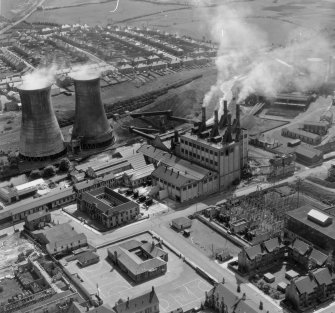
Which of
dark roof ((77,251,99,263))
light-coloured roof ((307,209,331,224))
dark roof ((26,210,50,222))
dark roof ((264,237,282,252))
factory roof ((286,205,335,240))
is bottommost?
dark roof ((77,251,99,263))

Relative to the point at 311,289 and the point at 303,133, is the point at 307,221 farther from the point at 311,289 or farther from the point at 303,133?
the point at 303,133

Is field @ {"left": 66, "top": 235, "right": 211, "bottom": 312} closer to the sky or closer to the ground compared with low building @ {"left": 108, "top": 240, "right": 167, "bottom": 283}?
closer to the ground

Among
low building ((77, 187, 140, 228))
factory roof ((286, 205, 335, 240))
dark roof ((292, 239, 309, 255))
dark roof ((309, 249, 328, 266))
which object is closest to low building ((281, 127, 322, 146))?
factory roof ((286, 205, 335, 240))

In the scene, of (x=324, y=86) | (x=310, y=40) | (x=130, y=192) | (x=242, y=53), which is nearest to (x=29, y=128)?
(x=130, y=192)

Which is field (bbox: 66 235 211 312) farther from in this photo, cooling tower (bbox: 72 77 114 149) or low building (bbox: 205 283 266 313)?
cooling tower (bbox: 72 77 114 149)

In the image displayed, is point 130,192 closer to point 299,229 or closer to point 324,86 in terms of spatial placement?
point 299,229

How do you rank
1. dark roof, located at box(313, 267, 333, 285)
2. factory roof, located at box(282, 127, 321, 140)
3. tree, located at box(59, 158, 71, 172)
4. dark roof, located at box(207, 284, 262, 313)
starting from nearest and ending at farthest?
dark roof, located at box(207, 284, 262, 313) < dark roof, located at box(313, 267, 333, 285) < tree, located at box(59, 158, 71, 172) < factory roof, located at box(282, 127, 321, 140)
